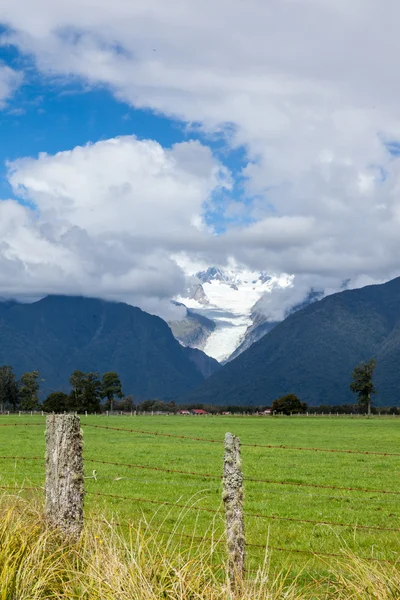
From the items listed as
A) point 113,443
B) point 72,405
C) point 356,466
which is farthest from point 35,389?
point 356,466

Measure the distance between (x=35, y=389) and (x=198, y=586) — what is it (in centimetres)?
19756

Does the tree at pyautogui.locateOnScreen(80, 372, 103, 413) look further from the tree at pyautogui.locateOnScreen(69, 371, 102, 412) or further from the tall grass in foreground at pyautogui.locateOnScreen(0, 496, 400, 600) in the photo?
the tall grass in foreground at pyautogui.locateOnScreen(0, 496, 400, 600)

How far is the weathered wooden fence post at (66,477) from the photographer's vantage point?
31.2 feet

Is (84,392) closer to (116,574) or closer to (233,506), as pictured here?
(233,506)

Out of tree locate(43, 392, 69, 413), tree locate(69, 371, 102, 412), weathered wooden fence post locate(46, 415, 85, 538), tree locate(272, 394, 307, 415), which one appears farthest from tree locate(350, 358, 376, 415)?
weathered wooden fence post locate(46, 415, 85, 538)

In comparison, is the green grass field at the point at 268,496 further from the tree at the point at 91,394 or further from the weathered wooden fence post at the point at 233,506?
the tree at the point at 91,394

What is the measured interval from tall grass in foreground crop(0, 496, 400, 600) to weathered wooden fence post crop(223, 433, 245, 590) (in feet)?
1.01

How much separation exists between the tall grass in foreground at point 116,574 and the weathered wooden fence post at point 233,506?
31cm

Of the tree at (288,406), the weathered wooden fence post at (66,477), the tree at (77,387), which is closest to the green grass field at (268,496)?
the weathered wooden fence post at (66,477)

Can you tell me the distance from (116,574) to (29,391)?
19661 cm

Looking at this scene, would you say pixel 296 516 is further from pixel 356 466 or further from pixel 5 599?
pixel 356 466

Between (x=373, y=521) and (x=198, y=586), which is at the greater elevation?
(x=198, y=586)

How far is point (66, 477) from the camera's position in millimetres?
9523

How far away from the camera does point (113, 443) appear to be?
48.6 meters
